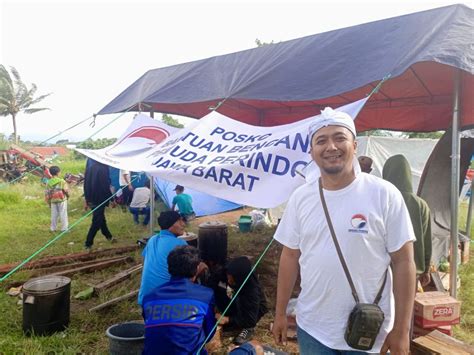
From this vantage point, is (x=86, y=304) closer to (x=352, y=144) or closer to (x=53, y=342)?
(x=53, y=342)

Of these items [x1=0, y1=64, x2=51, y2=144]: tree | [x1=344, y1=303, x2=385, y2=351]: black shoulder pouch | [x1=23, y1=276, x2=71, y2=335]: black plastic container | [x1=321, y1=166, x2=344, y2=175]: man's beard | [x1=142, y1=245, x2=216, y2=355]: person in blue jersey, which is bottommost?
[x1=23, y1=276, x2=71, y2=335]: black plastic container

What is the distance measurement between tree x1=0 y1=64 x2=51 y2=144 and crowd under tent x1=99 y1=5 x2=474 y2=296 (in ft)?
71.6

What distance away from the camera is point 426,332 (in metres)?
3.29

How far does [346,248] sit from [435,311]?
7.38 feet

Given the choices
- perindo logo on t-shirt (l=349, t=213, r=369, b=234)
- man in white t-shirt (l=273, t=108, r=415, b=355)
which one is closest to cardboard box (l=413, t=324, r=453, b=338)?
man in white t-shirt (l=273, t=108, r=415, b=355)

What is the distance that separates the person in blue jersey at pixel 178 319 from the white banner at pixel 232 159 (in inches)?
28.8

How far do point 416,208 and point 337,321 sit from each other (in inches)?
74.1

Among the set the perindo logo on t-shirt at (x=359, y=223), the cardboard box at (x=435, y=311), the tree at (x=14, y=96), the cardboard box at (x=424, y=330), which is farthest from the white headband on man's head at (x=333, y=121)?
the tree at (x=14, y=96)

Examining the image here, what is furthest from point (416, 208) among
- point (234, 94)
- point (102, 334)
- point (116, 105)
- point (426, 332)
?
point (116, 105)

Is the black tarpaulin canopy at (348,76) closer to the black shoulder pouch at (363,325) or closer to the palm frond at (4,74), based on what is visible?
the black shoulder pouch at (363,325)

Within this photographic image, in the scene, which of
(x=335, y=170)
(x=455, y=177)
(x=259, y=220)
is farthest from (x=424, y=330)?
(x=259, y=220)

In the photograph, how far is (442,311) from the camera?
10.8 ft

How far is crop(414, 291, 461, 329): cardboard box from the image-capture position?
10.6 feet

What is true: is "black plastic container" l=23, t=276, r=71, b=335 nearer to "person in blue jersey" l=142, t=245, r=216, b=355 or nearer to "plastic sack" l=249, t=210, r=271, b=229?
"person in blue jersey" l=142, t=245, r=216, b=355
